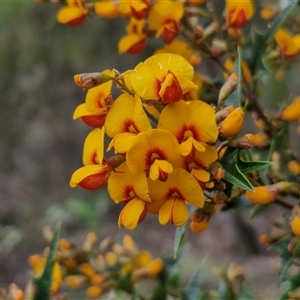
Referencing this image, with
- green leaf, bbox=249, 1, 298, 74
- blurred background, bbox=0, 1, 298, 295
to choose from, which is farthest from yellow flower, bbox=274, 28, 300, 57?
blurred background, bbox=0, 1, 298, 295

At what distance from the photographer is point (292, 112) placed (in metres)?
0.76

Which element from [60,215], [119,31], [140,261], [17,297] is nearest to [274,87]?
[119,31]

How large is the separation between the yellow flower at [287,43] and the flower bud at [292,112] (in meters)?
0.11

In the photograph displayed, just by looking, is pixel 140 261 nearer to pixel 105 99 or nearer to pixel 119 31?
pixel 105 99

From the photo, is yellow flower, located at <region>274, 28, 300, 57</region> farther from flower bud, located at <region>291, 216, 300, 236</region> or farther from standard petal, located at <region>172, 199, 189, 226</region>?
standard petal, located at <region>172, 199, 189, 226</region>

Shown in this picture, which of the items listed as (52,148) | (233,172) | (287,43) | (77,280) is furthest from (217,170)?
(52,148)

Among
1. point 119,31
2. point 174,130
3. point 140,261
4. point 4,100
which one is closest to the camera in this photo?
point 174,130

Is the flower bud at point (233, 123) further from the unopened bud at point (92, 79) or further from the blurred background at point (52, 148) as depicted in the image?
the blurred background at point (52, 148)

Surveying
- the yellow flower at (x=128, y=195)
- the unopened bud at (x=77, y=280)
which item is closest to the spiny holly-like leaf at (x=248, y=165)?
the yellow flower at (x=128, y=195)

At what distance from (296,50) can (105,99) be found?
0.42 m

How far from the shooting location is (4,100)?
2896 mm

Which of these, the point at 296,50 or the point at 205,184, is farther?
the point at 296,50

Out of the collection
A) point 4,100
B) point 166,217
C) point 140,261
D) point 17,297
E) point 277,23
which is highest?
point 277,23

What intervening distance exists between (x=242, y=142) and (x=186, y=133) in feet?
0.23
